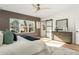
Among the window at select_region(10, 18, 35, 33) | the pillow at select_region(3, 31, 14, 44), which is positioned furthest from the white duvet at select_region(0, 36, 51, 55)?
the window at select_region(10, 18, 35, 33)

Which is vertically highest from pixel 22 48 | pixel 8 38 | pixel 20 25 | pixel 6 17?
pixel 6 17

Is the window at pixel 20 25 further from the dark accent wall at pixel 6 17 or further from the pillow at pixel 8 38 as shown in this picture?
the pillow at pixel 8 38

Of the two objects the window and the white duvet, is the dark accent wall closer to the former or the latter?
the window

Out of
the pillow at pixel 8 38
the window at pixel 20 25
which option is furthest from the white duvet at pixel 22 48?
the window at pixel 20 25

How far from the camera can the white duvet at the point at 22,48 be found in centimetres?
144

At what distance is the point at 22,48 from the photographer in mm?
1600

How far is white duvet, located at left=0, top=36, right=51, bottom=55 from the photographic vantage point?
1440 millimetres

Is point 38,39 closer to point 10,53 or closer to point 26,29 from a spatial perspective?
point 26,29

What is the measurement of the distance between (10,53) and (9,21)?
1.85ft

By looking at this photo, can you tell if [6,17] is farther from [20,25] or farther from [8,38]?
[8,38]

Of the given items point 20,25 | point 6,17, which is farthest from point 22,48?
point 6,17
